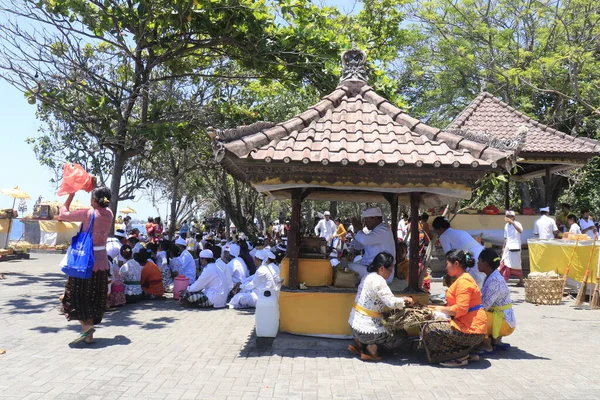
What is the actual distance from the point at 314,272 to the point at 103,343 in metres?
3.01

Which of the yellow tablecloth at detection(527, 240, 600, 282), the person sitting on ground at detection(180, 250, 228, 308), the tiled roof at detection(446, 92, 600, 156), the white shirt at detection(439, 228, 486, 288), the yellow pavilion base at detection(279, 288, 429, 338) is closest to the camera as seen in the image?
the yellow pavilion base at detection(279, 288, 429, 338)

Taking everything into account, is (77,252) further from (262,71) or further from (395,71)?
(395,71)

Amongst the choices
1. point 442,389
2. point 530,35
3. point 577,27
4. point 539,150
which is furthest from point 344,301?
point 530,35

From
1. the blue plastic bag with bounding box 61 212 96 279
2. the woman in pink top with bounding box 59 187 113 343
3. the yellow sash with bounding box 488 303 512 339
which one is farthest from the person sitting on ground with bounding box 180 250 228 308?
the yellow sash with bounding box 488 303 512 339

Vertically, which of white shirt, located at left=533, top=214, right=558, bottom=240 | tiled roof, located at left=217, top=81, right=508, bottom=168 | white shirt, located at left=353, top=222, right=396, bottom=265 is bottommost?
white shirt, located at left=353, top=222, right=396, bottom=265

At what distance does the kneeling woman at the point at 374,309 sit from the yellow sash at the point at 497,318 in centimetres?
137

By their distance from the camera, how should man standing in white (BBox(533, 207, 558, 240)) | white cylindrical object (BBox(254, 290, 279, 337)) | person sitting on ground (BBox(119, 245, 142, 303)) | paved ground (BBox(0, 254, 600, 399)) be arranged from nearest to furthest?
paved ground (BBox(0, 254, 600, 399)) → white cylindrical object (BBox(254, 290, 279, 337)) → person sitting on ground (BBox(119, 245, 142, 303)) → man standing in white (BBox(533, 207, 558, 240))

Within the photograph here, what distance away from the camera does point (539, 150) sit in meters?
12.9

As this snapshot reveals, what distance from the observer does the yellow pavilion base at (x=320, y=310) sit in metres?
6.74

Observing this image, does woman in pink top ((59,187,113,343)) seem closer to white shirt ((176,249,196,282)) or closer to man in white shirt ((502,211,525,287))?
white shirt ((176,249,196,282))

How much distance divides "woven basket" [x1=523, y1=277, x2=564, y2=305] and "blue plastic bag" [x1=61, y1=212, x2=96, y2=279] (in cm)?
847

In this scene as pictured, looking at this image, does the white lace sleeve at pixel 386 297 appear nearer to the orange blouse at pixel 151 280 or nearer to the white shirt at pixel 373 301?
the white shirt at pixel 373 301

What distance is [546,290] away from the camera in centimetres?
1029

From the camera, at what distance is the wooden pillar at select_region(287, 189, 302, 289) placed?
6941mm
